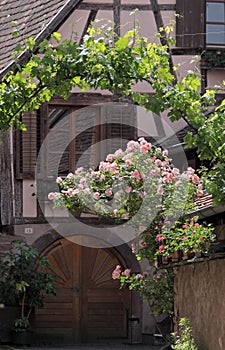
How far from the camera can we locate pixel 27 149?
17922mm

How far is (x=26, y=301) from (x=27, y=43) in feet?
34.5

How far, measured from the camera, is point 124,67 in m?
7.18

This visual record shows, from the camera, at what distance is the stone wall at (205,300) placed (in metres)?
10.5

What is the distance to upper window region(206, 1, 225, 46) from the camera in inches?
717

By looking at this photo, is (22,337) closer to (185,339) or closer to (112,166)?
(112,166)

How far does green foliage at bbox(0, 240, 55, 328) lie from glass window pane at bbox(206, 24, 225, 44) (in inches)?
188

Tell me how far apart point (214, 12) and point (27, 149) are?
4080 mm

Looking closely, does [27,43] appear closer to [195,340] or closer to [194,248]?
[194,248]

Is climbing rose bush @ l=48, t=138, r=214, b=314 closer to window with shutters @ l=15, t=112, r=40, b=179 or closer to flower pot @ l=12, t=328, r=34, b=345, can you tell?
flower pot @ l=12, t=328, r=34, b=345

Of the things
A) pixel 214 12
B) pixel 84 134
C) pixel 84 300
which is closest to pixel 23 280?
pixel 84 300

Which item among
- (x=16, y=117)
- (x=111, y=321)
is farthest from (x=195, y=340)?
(x=111, y=321)

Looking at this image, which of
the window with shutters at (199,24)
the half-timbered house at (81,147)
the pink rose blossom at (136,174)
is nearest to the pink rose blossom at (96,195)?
the pink rose blossom at (136,174)

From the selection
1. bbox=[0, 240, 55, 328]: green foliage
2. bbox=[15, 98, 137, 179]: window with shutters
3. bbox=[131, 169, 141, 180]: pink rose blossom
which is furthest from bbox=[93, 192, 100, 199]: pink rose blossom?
bbox=[15, 98, 137, 179]: window with shutters

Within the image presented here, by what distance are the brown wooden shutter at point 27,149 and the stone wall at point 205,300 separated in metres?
5.74
